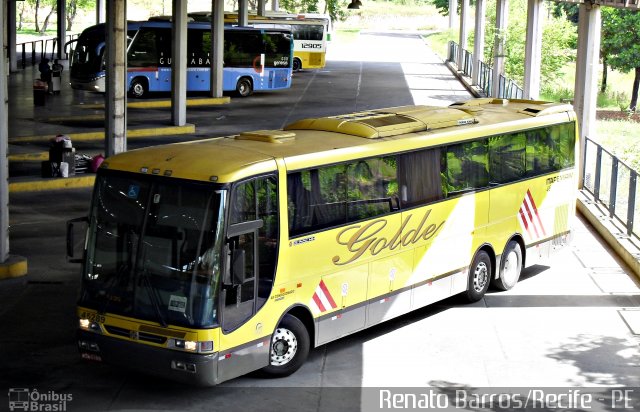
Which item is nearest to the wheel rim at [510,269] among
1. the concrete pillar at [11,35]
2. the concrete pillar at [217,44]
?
the concrete pillar at [217,44]

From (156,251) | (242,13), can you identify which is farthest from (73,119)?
(156,251)

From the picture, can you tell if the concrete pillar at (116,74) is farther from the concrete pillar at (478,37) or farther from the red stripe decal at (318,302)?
the concrete pillar at (478,37)

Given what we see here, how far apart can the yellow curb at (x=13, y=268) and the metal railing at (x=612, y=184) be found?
10.4 metres

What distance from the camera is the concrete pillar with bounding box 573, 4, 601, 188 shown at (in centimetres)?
2466

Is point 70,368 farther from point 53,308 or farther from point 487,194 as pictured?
point 487,194

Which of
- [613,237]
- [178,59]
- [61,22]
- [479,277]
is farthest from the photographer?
[61,22]

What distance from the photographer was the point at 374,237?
1385 cm

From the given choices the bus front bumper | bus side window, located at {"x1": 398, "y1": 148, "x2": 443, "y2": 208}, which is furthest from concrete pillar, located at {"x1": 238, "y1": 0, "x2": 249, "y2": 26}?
the bus front bumper

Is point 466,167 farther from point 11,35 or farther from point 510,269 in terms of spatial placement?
point 11,35

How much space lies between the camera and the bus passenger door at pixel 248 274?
1151cm

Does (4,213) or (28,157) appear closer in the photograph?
(4,213)

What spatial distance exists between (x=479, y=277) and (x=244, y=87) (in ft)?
98.9

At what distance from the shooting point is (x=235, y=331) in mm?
11680

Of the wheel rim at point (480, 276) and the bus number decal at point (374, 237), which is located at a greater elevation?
the bus number decal at point (374, 237)
